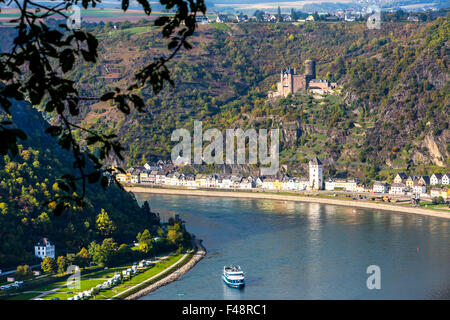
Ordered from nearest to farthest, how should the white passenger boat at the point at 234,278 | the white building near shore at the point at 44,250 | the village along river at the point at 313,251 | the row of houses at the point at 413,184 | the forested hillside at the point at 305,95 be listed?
the village along river at the point at 313,251 → the white passenger boat at the point at 234,278 → the white building near shore at the point at 44,250 → the row of houses at the point at 413,184 → the forested hillside at the point at 305,95

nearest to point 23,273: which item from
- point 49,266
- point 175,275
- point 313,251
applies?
point 49,266

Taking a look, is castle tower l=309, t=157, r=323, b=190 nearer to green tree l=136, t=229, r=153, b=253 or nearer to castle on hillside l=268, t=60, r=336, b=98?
castle on hillside l=268, t=60, r=336, b=98

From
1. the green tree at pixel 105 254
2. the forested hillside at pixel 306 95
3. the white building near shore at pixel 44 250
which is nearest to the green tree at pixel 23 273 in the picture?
the white building near shore at pixel 44 250

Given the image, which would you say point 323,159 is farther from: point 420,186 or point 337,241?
point 337,241

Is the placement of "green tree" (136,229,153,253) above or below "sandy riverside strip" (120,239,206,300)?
above

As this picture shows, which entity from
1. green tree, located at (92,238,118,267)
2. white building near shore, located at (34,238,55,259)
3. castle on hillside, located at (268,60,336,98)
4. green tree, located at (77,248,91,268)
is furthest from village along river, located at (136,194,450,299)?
castle on hillside, located at (268,60,336,98)

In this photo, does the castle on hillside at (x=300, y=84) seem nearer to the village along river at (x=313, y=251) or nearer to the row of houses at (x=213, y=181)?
the row of houses at (x=213, y=181)

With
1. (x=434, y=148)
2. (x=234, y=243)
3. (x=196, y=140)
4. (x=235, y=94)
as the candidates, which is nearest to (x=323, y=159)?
(x=434, y=148)
